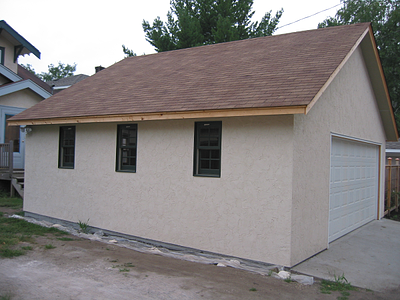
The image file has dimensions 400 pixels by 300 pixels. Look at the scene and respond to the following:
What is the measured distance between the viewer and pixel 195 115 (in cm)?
739

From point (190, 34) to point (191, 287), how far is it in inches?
804

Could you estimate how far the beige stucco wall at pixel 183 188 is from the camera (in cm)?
686

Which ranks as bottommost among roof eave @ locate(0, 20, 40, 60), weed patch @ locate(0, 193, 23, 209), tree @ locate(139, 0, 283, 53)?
weed patch @ locate(0, 193, 23, 209)

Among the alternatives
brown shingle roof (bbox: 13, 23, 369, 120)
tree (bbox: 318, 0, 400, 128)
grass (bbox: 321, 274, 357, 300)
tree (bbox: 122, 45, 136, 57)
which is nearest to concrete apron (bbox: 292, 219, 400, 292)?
grass (bbox: 321, 274, 357, 300)

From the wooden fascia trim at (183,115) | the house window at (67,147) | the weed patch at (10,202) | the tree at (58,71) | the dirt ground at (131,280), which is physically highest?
the tree at (58,71)

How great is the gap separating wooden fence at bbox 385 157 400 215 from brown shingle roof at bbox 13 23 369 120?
20.8 ft

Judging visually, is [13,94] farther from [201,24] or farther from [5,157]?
[201,24]

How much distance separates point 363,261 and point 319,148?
8.03 feet

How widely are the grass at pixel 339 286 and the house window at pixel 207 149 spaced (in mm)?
2825

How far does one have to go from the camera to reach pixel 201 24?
85.8 ft

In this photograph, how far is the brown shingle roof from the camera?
7.20 m

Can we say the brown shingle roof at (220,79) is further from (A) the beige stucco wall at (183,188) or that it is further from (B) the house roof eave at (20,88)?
(B) the house roof eave at (20,88)

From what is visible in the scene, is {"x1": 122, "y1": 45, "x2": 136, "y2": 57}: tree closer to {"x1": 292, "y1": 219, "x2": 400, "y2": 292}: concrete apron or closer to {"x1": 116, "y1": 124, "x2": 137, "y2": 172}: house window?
{"x1": 116, "y1": 124, "x2": 137, "y2": 172}: house window

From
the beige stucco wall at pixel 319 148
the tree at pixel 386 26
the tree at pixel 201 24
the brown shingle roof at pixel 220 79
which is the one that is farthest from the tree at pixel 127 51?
the beige stucco wall at pixel 319 148
